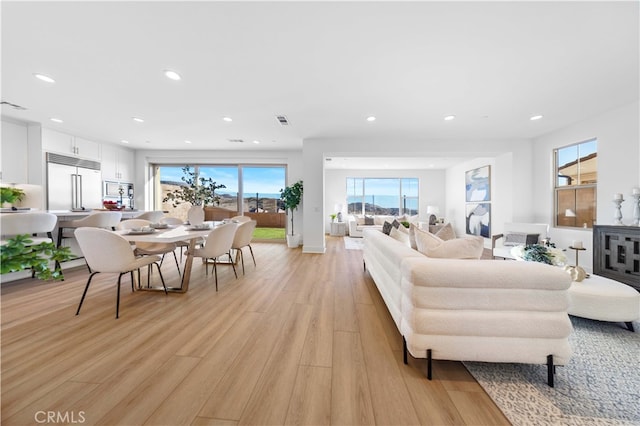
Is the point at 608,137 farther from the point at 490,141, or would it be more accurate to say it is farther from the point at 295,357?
the point at 295,357

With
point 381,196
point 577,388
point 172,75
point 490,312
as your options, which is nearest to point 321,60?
point 172,75

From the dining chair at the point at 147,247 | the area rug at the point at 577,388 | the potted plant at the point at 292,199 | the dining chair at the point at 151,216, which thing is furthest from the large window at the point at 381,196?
the area rug at the point at 577,388

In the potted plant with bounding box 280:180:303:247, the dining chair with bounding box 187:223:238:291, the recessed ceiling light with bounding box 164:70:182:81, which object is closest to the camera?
the recessed ceiling light with bounding box 164:70:182:81

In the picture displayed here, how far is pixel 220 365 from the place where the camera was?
163 cm

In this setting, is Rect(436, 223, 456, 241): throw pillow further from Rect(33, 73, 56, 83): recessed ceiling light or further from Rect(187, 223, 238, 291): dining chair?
Rect(33, 73, 56, 83): recessed ceiling light

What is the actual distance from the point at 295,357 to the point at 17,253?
1.51 meters

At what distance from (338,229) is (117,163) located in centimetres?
664

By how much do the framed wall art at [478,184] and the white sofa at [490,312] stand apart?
6.08 metres

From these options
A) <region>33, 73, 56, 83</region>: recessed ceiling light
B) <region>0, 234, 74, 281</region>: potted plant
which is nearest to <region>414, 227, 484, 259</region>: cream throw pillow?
<region>0, 234, 74, 281</region>: potted plant

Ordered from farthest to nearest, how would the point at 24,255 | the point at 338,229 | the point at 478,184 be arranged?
1. the point at 338,229
2. the point at 478,184
3. the point at 24,255

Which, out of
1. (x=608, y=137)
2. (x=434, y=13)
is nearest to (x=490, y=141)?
(x=608, y=137)

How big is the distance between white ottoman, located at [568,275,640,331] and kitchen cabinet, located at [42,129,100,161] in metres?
8.04

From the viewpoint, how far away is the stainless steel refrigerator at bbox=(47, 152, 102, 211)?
4.82 metres

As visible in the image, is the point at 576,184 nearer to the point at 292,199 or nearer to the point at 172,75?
the point at 292,199
